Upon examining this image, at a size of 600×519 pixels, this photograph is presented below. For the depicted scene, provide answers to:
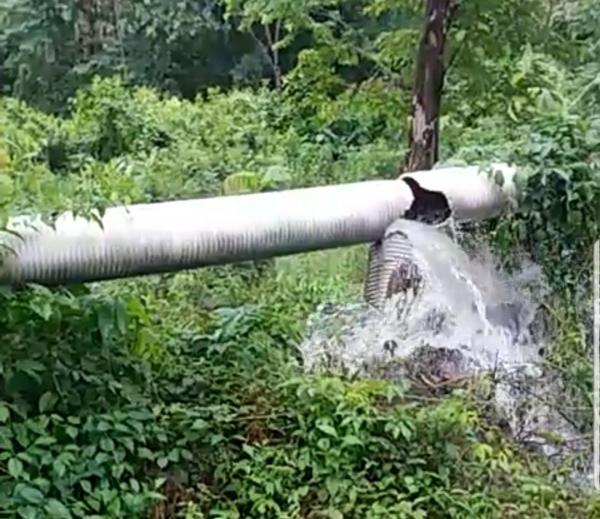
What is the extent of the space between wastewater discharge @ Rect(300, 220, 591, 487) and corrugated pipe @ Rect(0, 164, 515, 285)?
0.12 m

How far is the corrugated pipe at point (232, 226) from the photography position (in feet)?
7.75

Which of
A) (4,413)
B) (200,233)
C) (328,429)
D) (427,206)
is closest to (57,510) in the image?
(4,413)

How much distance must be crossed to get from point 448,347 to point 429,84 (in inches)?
57.1

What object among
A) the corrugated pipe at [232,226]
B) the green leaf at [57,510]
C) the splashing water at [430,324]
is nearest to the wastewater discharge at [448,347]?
the splashing water at [430,324]

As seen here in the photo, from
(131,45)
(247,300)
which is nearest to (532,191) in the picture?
(247,300)

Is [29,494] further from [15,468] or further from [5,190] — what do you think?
[5,190]

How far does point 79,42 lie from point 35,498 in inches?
427

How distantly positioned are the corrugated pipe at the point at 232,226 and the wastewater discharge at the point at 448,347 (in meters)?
0.12

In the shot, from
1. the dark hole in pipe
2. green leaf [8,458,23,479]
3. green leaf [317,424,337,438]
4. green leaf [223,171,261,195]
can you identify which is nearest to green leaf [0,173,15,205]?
green leaf [8,458,23,479]

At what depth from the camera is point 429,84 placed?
13.1ft

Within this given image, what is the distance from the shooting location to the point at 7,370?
227 centimetres

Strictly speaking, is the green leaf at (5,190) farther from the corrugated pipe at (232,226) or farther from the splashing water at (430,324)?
the splashing water at (430,324)

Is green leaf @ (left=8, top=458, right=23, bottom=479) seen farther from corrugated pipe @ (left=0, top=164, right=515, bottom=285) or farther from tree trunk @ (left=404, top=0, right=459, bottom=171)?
tree trunk @ (left=404, top=0, right=459, bottom=171)

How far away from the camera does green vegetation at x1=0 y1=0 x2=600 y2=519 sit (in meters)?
2.29
